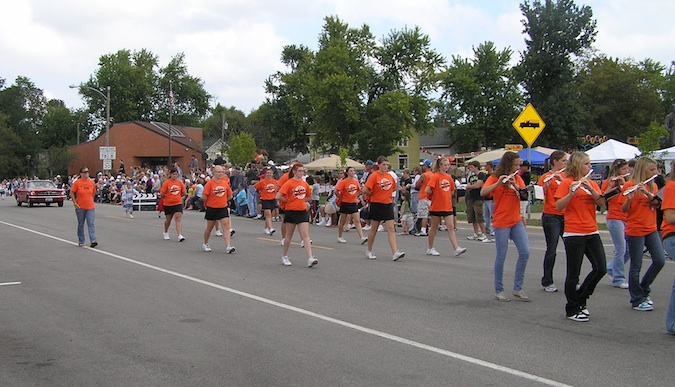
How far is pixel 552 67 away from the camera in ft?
204

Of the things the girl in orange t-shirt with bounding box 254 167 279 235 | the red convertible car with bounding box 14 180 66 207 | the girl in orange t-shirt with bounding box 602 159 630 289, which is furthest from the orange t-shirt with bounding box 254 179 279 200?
the red convertible car with bounding box 14 180 66 207

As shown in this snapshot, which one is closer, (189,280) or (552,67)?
(189,280)

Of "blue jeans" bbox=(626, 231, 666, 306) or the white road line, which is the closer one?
the white road line

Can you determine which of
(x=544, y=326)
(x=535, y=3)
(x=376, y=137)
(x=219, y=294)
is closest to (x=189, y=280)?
(x=219, y=294)

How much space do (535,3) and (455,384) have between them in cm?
6350

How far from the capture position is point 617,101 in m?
72.5

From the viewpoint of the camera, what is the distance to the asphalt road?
5590 mm

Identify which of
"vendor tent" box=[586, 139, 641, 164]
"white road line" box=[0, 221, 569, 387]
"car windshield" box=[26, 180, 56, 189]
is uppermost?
"vendor tent" box=[586, 139, 641, 164]

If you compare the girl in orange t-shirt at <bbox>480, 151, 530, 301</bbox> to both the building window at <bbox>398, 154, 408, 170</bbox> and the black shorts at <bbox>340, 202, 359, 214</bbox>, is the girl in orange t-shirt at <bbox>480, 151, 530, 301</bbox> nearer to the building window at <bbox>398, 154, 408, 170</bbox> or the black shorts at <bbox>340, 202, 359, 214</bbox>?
the black shorts at <bbox>340, 202, 359, 214</bbox>

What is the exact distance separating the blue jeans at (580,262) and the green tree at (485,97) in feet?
227

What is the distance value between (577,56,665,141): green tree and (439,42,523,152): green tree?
7905 mm

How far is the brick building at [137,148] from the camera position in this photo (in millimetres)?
76250

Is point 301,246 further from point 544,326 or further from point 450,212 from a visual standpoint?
point 544,326

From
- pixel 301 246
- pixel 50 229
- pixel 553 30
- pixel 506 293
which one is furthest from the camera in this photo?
pixel 553 30
